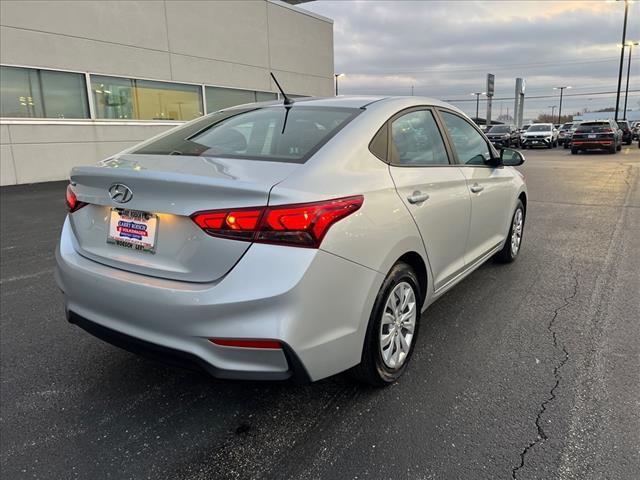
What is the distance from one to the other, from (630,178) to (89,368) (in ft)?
49.6

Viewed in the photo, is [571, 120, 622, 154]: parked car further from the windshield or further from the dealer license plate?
the dealer license plate

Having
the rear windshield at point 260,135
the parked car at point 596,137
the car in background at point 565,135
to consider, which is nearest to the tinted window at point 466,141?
the rear windshield at point 260,135

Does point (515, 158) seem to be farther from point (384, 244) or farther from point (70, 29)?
point (70, 29)

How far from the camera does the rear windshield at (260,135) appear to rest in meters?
2.65

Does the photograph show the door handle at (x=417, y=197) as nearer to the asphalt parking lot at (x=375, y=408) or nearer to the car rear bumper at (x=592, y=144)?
the asphalt parking lot at (x=375, y=408)

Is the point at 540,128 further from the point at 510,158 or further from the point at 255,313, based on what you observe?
the point at 255,313

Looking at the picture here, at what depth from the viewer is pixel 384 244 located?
2582mm

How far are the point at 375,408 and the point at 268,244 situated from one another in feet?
4.01

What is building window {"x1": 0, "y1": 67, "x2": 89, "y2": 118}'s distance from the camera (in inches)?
488

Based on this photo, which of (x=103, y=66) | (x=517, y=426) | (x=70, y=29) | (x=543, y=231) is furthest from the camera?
(x=103, y=66)

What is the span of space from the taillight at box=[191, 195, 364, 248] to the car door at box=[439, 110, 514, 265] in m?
1.97

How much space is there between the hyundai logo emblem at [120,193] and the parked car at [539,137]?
33993mm

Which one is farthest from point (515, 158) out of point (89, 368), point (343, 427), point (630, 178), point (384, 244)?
point (630, 178)

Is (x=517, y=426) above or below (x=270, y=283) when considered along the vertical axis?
below
